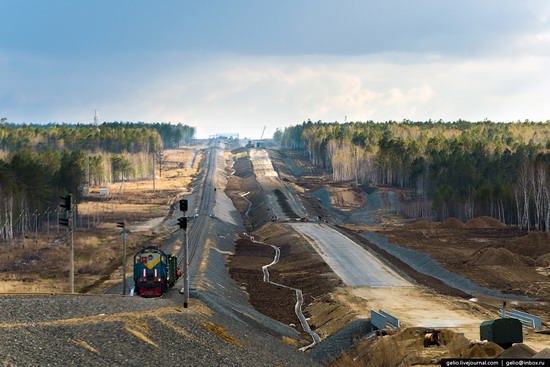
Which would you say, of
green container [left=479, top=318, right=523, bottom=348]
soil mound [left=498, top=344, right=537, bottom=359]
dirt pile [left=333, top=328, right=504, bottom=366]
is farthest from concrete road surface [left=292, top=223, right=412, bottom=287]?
soil mound [left=498, top=344, right=537, bottom=359]

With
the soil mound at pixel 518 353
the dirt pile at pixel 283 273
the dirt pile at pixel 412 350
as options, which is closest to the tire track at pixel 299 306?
the dirt pile at pixel 283 273

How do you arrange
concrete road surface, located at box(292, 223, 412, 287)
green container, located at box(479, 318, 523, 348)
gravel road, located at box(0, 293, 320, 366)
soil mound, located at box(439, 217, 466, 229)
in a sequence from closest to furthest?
gravel road, located at box(0, 293, 320, 366), green container, located at box(479, 318, 523, 348), concrete road surface, located at box(292, 223, 412, 287), soil mound, located at box(439, 217, 466, 229)

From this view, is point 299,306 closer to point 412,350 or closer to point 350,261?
point 350,261

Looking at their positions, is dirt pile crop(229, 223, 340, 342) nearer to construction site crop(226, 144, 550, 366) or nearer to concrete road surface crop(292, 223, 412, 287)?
construction site crop(226, 144, 550, 366)

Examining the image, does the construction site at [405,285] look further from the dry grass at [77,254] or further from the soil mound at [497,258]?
the dry grass at [77,254]

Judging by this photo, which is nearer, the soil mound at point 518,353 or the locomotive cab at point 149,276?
the soil mound at point 518,353

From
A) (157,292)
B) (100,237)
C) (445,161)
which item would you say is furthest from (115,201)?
(157,292)

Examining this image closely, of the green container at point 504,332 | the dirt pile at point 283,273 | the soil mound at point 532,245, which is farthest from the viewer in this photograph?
the soil mound at point 532,245
